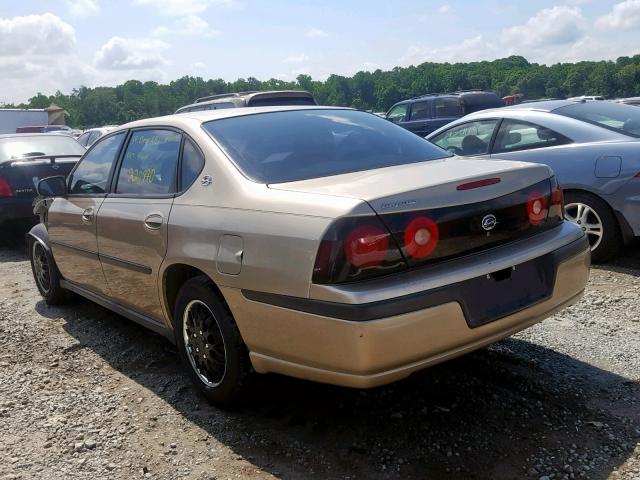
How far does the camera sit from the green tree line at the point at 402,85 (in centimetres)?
4694

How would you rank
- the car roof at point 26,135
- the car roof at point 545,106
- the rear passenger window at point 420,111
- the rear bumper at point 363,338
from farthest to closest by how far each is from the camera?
1. the rear passenger window at point 420,111
2. the car roof at point 26,135
3. the car roof at point 545,106
4. the rear bumper at point 363,338

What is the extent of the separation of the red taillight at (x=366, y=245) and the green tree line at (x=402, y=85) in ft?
116

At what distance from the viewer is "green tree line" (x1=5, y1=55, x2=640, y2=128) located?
Answer: 4694 cm

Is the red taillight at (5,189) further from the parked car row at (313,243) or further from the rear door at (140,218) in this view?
the rear door at (140,218)

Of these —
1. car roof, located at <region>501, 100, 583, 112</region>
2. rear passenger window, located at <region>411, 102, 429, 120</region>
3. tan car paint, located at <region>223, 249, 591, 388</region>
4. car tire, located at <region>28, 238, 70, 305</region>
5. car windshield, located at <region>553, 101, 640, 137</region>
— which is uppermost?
car roof, located at <region>501, 100, 583, 112</region>

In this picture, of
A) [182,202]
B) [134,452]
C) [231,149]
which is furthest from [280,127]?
[134,452]

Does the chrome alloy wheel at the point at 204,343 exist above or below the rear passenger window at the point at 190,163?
below

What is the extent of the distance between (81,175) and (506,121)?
3965 millimetres

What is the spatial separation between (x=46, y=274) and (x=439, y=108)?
37.1ft

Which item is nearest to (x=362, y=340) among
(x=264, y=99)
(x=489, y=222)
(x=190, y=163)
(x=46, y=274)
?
(x=489, y=222)

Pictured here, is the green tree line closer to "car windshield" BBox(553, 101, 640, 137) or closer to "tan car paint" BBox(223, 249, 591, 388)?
"car windshield" BBox(553, 101, 640, 137)

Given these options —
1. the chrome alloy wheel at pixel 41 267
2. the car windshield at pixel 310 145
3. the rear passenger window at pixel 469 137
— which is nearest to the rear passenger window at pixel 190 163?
the car windshield at pixel 310 145

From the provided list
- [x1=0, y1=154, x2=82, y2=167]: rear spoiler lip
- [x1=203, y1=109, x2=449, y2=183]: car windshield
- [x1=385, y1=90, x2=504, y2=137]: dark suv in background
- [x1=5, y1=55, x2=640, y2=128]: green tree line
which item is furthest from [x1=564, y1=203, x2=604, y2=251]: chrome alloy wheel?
[x1=5, y1=55, x2=640, y2=128]: green tree line

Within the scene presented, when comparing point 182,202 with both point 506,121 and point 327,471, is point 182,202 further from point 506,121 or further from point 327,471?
point 506,121
